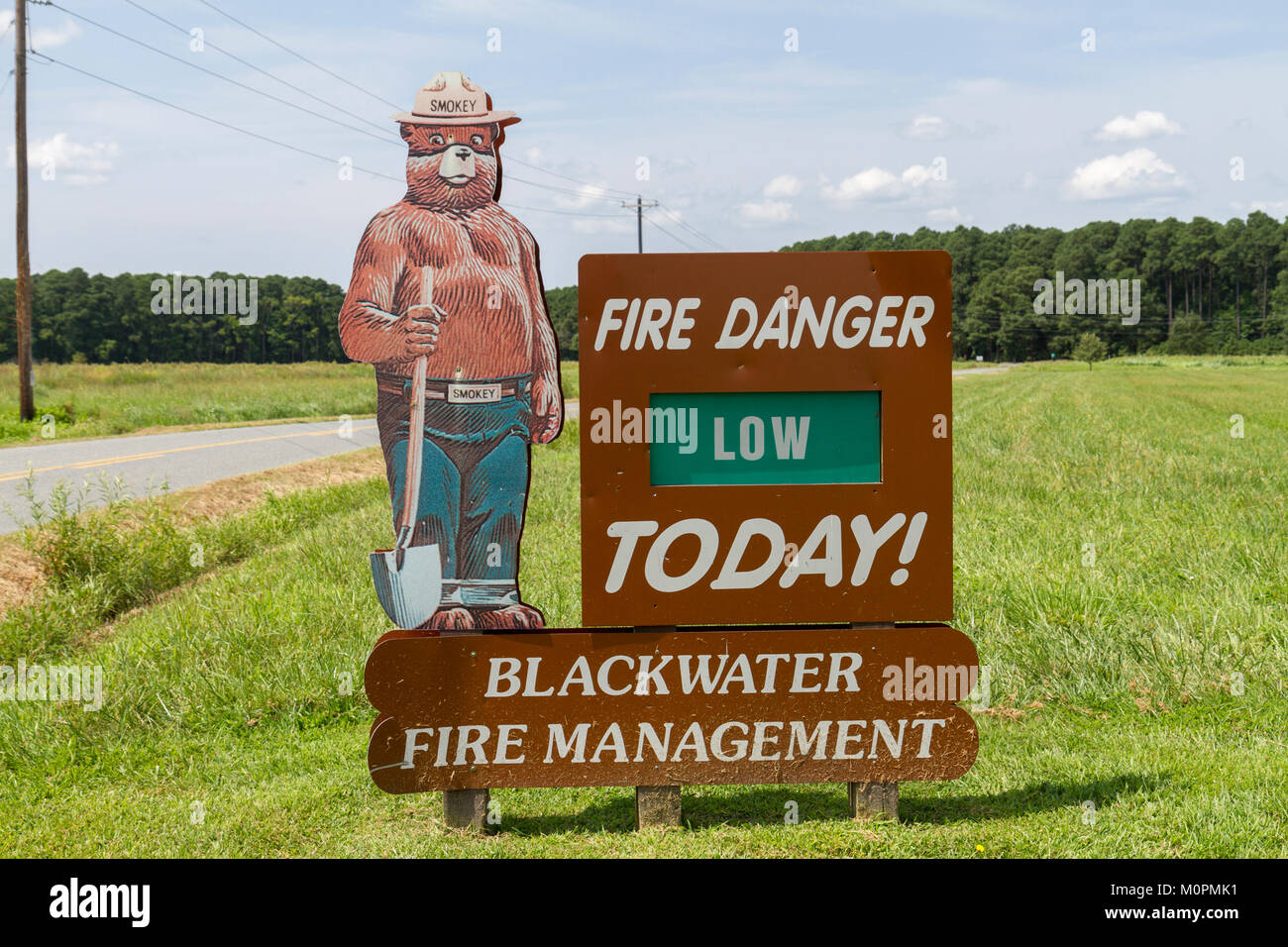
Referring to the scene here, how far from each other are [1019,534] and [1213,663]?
3.79 meters

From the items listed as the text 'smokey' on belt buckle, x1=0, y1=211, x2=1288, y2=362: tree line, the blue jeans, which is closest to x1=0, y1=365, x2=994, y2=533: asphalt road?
the blue jeans

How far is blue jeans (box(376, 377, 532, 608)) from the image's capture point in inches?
164

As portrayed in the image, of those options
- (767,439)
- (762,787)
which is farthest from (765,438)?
(762,787)

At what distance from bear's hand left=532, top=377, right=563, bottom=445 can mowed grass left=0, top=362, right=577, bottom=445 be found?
65.3ft

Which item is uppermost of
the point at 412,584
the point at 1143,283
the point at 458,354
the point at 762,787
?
the point at 1143,283

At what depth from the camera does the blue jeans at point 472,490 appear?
417 centimetres

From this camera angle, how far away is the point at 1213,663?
5676 mm

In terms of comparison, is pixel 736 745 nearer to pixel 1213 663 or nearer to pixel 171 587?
pixel 1213 663

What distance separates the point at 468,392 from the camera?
413 cm

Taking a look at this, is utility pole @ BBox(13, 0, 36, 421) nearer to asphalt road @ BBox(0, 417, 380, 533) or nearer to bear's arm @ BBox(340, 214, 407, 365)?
asphalt road @ BBox(0, 417, 380, 533)

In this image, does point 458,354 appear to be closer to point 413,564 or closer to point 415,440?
point 415,440

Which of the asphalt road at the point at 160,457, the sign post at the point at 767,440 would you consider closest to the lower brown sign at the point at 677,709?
the sign post at the point at 767,440

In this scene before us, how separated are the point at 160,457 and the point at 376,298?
1436 cm
